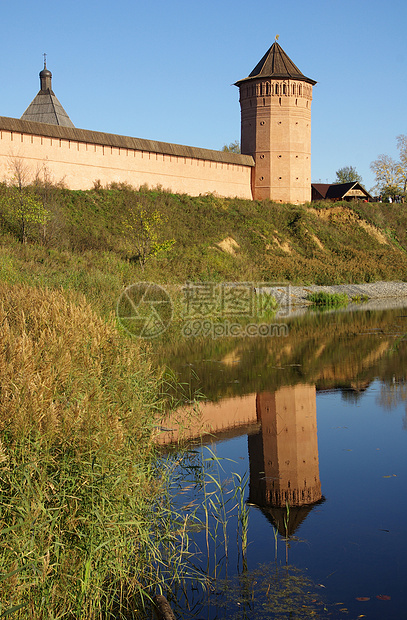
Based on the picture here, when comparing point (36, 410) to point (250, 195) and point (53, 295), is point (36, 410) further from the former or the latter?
point (250, 195)

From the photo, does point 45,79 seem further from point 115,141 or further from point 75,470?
point 75,470

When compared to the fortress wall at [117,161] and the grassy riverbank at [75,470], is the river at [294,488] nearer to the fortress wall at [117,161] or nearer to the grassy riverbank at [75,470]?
the grassy riverbank at [75,470]

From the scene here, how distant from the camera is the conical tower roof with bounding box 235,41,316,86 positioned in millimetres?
30500

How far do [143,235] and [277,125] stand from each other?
535 inches

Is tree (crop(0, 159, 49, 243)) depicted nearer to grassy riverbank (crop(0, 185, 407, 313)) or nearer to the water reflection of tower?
grassy riverbank (crop(0, 185, 407, 313))

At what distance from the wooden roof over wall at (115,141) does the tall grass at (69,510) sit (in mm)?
19277

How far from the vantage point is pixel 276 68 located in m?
30.9

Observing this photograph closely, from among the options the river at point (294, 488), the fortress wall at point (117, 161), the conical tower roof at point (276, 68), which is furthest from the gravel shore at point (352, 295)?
the conical tower roof at point (276, 68)

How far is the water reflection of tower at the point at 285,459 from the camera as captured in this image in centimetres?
431

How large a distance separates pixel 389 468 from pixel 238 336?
8054 mm

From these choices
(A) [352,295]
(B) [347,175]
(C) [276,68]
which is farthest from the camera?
(B) [347,175]

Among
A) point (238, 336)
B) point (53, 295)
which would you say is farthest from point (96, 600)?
point (238, 336)

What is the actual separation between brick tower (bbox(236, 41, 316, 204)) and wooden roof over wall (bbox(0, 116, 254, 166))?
39.3 inches

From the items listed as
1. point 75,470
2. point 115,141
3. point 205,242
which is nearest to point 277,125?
point 115,141
